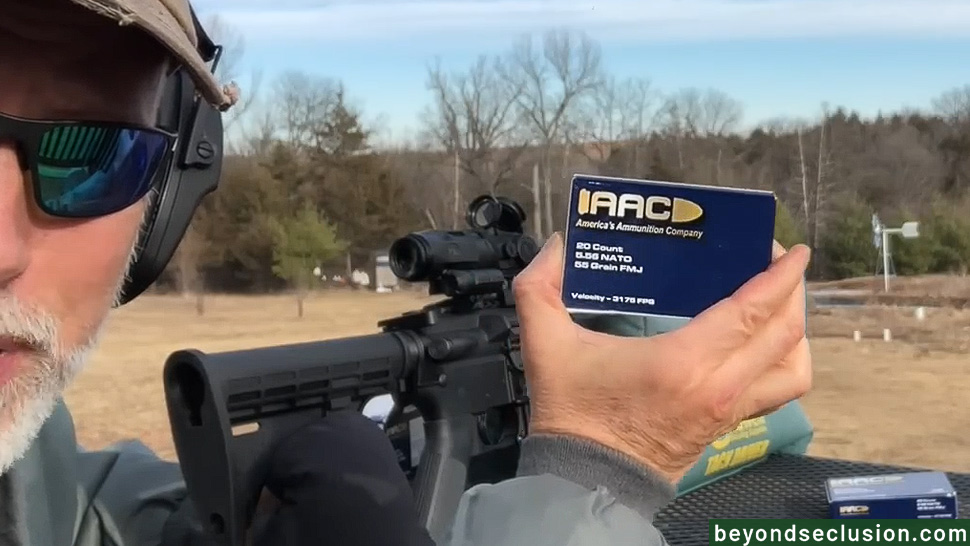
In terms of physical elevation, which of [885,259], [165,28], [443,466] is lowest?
[885,259]

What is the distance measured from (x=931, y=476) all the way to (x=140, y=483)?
1470mm

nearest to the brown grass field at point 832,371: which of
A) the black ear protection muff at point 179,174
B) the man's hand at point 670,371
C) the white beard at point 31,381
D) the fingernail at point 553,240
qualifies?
the black ear protection muff at point 179,174

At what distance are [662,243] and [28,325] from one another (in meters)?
0.65

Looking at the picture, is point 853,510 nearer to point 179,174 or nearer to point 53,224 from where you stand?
point 179,174

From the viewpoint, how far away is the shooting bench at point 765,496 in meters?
1.97

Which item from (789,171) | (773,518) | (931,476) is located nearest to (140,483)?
(773,518)

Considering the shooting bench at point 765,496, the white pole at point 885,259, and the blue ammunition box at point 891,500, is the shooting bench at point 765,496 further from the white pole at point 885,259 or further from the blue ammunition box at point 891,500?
the white pole at point 885,259

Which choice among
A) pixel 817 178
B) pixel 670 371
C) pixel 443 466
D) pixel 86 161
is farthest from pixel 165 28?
pixel 817 178

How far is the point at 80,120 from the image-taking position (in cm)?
102

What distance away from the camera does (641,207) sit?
117 cm

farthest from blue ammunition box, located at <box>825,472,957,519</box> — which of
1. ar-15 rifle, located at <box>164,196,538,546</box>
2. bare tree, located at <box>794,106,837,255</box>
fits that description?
bare tree, located at <box>794,106,837,255</box>

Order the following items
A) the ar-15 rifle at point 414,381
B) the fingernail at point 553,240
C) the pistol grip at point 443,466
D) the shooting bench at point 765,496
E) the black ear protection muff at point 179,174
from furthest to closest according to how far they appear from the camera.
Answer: the pistol grip at point 443,466 < the shooting bench at point 765,496 < the ar-15 rifle at point 414,381 < the black ear protection muff at point 179,174 < the fingernail at point 553,240

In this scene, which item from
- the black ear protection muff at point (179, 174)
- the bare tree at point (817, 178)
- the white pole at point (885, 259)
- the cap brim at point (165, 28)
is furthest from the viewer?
→ the white pole at point (885, 259)

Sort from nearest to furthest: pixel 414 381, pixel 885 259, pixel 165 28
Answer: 1. pixel 165 28
2. pixel 414 381
3. pixel 885 259
